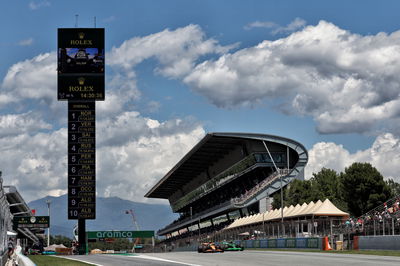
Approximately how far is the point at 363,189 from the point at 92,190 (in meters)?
29.8

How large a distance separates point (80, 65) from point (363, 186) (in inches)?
1328

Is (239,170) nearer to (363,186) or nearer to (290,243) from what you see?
(363,186)

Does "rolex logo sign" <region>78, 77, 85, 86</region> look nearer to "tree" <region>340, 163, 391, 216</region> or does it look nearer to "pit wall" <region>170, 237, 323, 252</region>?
"pit wall" <region>170, 237, 323, 252</region>

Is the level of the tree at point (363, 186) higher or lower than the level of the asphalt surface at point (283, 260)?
higher

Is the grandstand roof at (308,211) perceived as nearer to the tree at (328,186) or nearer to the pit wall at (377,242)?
the tree at (328,186)

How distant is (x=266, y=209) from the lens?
106 m

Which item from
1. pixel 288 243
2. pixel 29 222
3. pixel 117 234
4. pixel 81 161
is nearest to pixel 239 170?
pixel 117 234

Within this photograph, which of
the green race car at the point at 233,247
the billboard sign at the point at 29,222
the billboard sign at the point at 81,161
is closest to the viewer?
the green race car at the point at 233,247

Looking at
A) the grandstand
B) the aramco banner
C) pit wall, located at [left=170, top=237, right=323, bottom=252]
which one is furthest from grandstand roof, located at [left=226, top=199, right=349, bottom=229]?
the aramco banner

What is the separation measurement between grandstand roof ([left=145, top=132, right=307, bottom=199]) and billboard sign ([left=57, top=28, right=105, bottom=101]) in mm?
32634

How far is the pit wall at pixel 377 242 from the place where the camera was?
132 feet

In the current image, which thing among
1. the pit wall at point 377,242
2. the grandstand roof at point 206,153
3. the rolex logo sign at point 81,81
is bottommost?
the pit wall at point 377,242

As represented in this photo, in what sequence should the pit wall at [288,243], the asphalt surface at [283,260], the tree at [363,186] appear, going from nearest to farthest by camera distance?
the asphalt surface at [283,260] < the pit wall at [288,243] < the tree at [363,186]

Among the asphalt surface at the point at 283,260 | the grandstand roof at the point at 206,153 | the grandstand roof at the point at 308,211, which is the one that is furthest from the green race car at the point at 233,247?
the grandstand roof at the point at 206,153
